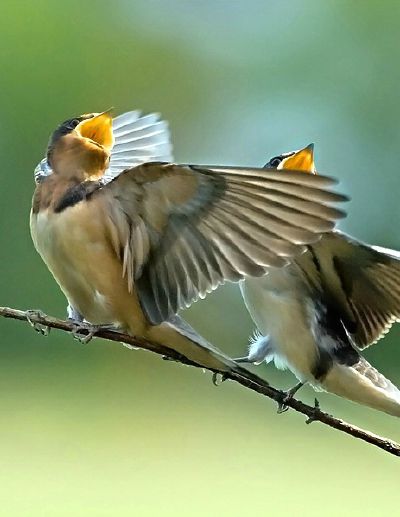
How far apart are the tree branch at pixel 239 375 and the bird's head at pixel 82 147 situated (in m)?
0.21

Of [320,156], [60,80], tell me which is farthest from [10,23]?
[320,156]

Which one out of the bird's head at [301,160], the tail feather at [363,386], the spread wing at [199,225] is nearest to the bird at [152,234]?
the spread wing at [199,225]

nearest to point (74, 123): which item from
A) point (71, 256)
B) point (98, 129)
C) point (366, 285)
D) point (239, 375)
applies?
point (98, 129)

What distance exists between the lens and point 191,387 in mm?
11938

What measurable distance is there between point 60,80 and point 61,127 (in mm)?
8635

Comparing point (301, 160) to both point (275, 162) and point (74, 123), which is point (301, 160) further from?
point (74, 123)

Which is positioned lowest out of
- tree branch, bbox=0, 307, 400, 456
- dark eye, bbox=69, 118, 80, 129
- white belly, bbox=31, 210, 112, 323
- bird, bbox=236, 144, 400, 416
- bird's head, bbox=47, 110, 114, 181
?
bird, bbox=236, 144, 400, 416

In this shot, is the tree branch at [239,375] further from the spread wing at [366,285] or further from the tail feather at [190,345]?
the spread wing at [366,285]

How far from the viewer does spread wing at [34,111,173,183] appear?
2068 mm

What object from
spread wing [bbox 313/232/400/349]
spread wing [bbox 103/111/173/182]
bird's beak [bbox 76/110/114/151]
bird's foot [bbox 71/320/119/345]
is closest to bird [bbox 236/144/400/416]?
spread wing [bbox 313/232/400/349]

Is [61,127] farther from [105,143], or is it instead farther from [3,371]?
[3,371]

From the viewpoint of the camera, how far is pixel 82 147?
5.52 feet

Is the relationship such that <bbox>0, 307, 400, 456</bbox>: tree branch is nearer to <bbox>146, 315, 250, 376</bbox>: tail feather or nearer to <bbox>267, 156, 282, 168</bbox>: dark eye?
<bbox>146, 315, 250, 376</bbox>: tail feather

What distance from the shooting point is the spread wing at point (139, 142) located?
2.07 metres
